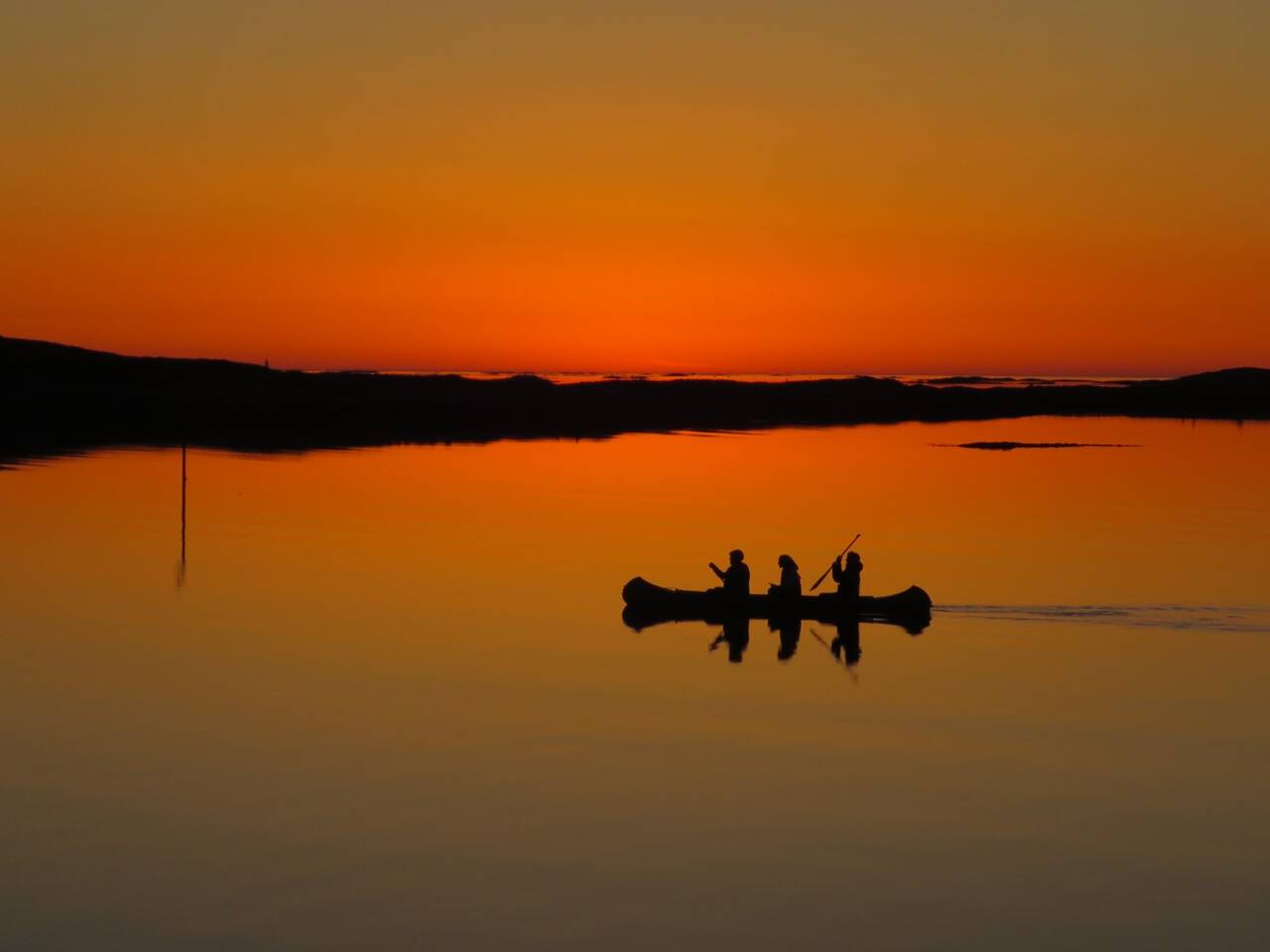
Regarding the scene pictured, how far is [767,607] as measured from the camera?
31.3 m

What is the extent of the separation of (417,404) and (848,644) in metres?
98.9

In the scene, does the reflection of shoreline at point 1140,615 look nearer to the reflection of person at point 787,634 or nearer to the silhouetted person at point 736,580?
the reflection of person at point 787,634

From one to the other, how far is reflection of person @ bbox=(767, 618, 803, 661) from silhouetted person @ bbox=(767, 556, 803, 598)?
1.75ft

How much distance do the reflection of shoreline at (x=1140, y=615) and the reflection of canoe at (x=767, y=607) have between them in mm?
1270

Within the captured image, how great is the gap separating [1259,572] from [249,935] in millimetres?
31047

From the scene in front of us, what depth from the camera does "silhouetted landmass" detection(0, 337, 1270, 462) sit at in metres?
94.2

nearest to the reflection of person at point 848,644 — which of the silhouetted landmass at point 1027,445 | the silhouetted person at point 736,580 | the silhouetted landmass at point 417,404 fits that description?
the silhouetted person at point 736,580

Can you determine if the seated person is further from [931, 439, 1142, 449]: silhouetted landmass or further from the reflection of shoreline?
[931, 439, 1142, 449]: silhouetted landmass

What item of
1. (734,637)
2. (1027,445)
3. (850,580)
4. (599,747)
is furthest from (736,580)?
(1027,445)

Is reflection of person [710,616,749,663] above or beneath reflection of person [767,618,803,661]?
above

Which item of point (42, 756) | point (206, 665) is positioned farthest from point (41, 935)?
point (206, 665)

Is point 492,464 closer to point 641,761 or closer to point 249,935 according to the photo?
point 641,761

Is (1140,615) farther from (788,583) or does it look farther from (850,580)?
(788,583)

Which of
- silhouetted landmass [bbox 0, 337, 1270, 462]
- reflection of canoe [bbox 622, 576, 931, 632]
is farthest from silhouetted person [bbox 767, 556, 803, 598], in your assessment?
silhouetted landmass [bbox 0, 337, 1270, 462]
